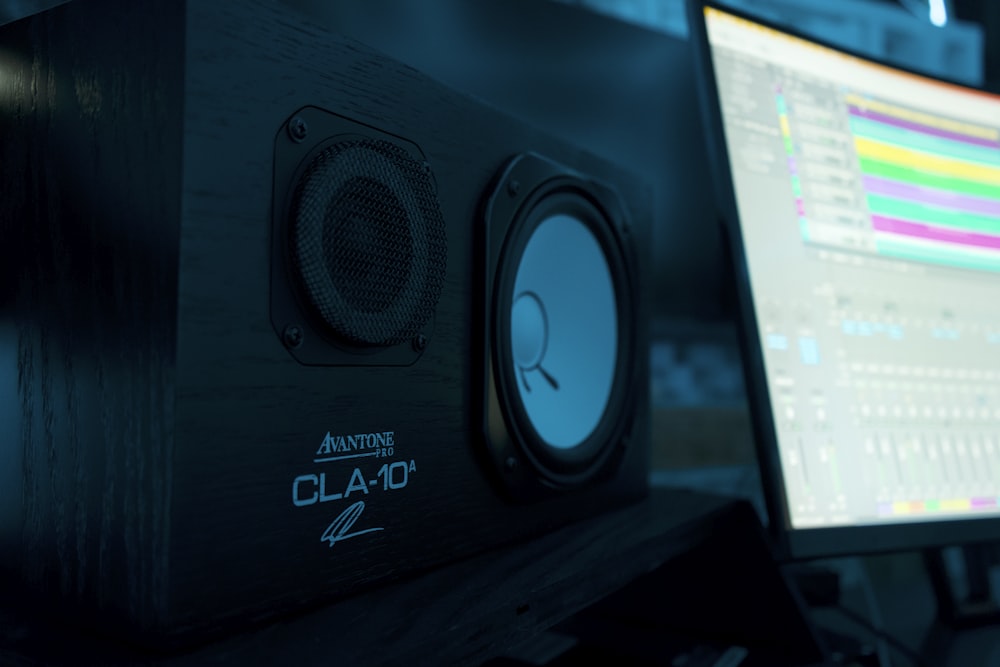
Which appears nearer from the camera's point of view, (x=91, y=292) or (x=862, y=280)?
(x=91, y=292)

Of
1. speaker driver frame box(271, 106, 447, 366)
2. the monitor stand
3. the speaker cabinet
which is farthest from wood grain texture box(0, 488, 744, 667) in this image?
the monitor stand

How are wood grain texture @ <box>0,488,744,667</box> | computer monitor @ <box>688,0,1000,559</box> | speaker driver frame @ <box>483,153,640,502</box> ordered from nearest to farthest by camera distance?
1. wood grain texture @ <box>0,488,744,667</box>
2. speaker driver frame @ <box>483,153,640,502</box>
3. computer monitor @ <box>688,0,1000,559</box>

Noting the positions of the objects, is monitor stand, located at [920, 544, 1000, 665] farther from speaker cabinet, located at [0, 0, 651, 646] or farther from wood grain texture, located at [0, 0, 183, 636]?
wood grain texture, located at [0, 0, 183, 636]

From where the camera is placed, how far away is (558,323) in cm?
55

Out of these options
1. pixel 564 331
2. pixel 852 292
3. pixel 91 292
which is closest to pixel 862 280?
pixel 852 292

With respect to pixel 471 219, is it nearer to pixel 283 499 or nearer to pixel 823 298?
pixel 283 499

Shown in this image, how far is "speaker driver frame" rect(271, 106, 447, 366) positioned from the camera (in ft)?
1.06

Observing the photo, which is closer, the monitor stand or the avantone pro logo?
the avantone pro logo

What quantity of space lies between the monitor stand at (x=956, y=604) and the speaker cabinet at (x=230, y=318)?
1.52ft

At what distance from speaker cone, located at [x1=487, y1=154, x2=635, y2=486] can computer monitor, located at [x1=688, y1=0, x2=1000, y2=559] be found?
100mm

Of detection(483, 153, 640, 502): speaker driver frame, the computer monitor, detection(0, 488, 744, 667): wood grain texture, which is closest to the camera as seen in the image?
detection(0, 488, 744, 667): wood grain texture

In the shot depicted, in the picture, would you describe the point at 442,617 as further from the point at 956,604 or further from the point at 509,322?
the point at 956,604

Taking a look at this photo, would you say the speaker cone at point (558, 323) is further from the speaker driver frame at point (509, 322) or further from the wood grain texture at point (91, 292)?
the wood grain texture at point (91, 292)
